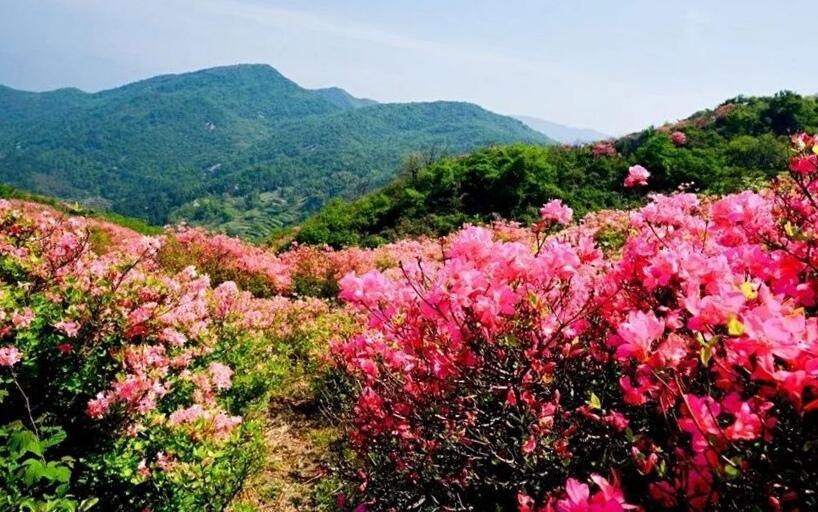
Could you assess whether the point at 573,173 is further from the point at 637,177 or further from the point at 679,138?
the point at 637,177

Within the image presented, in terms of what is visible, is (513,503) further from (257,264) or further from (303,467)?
(257,264)

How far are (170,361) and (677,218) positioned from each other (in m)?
3.36

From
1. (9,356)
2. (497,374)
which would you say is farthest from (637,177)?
(9,356)

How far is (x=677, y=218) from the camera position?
2.70 metres

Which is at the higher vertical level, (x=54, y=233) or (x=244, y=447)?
(x=54, y=233)

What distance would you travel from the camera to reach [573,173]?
28859mm

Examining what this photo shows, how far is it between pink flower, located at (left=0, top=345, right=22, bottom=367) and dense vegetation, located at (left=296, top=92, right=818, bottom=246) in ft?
72.6

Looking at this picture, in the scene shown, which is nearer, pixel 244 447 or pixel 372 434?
pixel 372 434

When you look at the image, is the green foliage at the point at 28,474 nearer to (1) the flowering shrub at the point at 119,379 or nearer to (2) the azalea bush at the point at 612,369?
(1) the flowering shrub at the point at 119,379

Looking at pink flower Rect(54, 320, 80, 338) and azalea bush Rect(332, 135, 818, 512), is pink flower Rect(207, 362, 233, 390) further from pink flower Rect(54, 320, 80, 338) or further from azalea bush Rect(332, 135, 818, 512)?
azalea bush Rect(332, 135, 818, 512)

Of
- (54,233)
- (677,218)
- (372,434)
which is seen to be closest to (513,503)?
(372,434)

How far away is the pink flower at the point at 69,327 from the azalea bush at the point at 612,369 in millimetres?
1894

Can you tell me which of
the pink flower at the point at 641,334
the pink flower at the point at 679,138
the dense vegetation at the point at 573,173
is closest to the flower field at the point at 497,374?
the pink flower at the point at 641,334

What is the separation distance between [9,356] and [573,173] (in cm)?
2873
